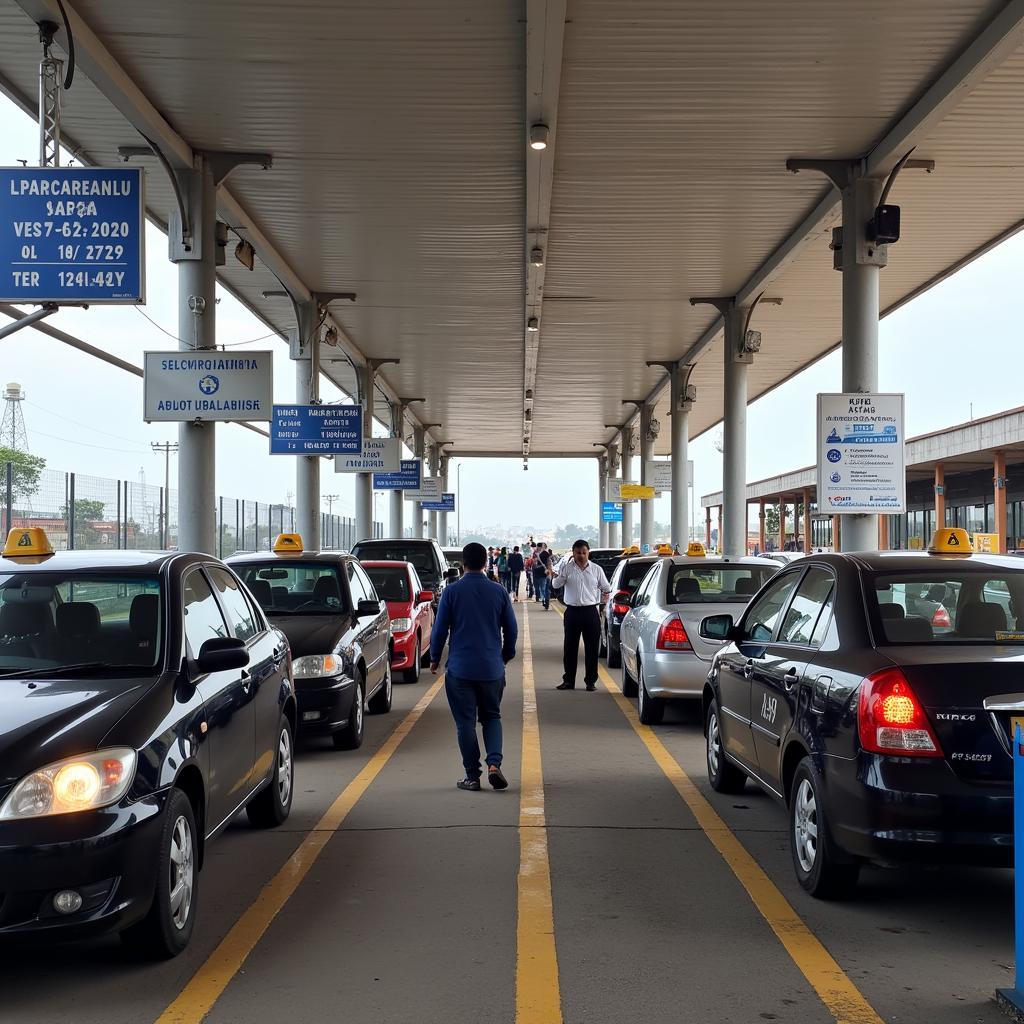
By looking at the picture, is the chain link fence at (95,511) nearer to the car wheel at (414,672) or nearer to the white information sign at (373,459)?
the white information sign at (373,459)

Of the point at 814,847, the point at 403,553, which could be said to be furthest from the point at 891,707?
the point at 403,553

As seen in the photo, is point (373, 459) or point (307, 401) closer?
point (307, 401)

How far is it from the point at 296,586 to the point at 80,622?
17.4 feet

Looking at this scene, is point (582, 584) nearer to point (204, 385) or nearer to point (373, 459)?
point (204, 385)

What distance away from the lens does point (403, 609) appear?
15.0 meters

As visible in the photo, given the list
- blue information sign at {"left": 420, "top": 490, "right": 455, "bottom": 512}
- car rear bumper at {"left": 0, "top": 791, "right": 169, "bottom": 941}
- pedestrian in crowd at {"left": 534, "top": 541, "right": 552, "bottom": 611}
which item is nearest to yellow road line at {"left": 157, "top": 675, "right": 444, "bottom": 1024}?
car rear bumper at {"left": 0, "top": 791, "right": 169, "bottom": 941}

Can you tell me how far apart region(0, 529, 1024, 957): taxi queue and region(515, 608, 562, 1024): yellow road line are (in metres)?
1.31

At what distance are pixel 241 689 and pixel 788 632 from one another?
3011mm

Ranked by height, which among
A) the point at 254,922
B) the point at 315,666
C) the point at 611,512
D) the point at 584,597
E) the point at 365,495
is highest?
the point at 611,512

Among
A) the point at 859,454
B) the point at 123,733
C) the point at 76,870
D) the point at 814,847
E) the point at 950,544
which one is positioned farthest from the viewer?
the point at 859,454

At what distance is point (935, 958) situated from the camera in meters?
4.77

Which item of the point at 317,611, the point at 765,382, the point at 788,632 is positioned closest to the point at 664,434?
the point at 765,382

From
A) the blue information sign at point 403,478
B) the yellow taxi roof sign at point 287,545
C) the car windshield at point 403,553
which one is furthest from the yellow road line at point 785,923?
the blue information sign at point 403,478

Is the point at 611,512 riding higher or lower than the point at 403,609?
higher
